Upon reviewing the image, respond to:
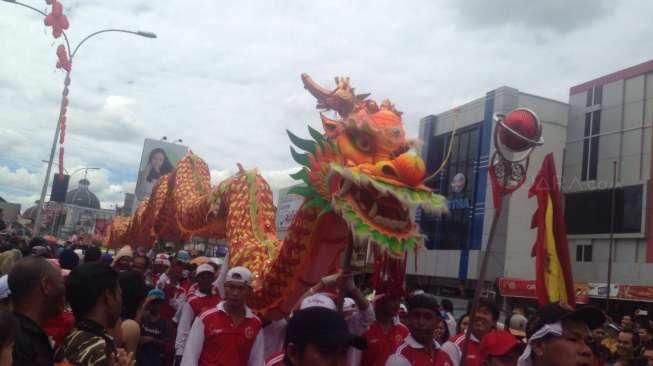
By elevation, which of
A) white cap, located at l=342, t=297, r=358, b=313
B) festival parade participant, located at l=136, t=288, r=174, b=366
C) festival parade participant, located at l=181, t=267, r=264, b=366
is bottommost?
festival parade participant, located at l=136, t=288, r=174, b=366

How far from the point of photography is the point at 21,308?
7.55 feet

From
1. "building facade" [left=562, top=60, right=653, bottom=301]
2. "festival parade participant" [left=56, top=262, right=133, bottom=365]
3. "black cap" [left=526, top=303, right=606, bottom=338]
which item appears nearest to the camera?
"festival parade participant" [left=56, top=262, right=133, bottom=365]

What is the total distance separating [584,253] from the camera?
21125mm

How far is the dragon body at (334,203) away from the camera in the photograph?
367 cm

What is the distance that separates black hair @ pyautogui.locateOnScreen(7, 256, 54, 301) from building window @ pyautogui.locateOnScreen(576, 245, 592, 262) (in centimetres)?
2139

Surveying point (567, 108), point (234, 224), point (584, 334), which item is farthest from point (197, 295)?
point (567, 108)

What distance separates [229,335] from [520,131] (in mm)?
2399

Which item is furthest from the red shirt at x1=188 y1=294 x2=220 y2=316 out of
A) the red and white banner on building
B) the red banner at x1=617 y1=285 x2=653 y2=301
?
the red banner at x1=617 y1=285 x2=653 y2=301

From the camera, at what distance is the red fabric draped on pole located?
5.02 m

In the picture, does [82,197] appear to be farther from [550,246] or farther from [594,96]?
[550,246]

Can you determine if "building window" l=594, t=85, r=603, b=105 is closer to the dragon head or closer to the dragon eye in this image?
the dragon head

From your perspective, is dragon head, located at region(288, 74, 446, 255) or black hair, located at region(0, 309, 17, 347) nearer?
black hair, located at region(0, 309, 17, 347)

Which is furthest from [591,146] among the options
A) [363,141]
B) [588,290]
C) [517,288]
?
[363,141]

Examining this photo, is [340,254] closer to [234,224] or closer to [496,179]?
[496,179]
